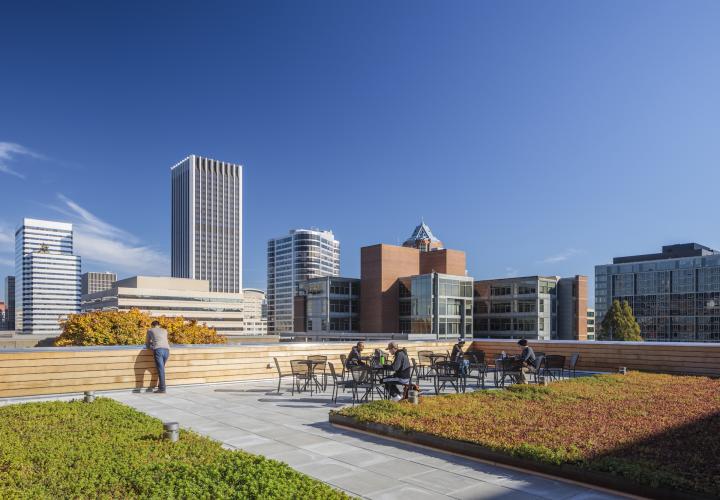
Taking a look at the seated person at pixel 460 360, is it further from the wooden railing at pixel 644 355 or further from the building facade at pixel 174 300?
the building facade at pixel 174 300

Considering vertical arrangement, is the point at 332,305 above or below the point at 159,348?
below

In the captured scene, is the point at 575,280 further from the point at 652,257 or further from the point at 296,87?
the point at 296,87

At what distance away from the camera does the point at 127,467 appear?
5.43 meters

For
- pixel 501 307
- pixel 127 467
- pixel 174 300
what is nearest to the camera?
pixel 127 467

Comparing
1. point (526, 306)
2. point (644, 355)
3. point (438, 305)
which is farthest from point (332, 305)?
point (644, 355)

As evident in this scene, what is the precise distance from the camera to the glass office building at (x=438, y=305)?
6606 centimetres

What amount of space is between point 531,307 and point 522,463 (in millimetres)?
66522

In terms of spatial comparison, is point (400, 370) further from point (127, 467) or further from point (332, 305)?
point (332, 305)

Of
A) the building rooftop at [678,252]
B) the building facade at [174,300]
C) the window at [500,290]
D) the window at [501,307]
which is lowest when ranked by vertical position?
the building facade at [174,300]

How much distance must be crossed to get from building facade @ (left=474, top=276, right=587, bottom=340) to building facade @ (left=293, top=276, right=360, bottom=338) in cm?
1823

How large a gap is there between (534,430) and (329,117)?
37310 mm

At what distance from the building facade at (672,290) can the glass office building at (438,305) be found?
38.1m

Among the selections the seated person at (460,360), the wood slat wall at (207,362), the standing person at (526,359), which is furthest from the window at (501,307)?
the standing person at (526,359)

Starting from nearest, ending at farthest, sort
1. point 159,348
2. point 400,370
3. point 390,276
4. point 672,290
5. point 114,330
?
point 400,370
point 159,348
point 114,330
point 390,276
point 672,290
